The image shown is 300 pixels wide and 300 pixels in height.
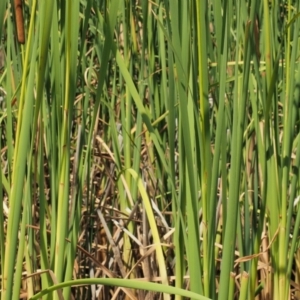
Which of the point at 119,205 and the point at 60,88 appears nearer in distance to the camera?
the point at 60,88

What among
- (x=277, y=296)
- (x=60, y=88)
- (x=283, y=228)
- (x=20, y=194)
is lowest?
(x=277, y=296)

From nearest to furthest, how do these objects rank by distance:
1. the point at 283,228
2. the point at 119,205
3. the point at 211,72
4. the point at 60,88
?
1. the point at 60,88
2. the point at 283,228
3. the point at 211,72
4. the point at 119,205

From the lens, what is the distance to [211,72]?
127cm

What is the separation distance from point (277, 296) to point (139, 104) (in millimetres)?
375

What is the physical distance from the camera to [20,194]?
0.73m

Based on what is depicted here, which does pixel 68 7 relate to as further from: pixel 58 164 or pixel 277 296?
pixel 277 296

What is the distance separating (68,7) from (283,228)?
49cm

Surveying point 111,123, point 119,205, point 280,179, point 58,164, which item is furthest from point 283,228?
point 119,205

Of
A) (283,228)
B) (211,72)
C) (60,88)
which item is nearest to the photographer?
(60,88)

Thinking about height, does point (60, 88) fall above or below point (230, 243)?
above

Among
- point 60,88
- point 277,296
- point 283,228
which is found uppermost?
point 60,88

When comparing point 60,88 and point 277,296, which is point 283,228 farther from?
point 60,88

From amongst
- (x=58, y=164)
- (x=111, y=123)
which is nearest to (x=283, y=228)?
(x=58, y=164)

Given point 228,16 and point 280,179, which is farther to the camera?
point 280,179
